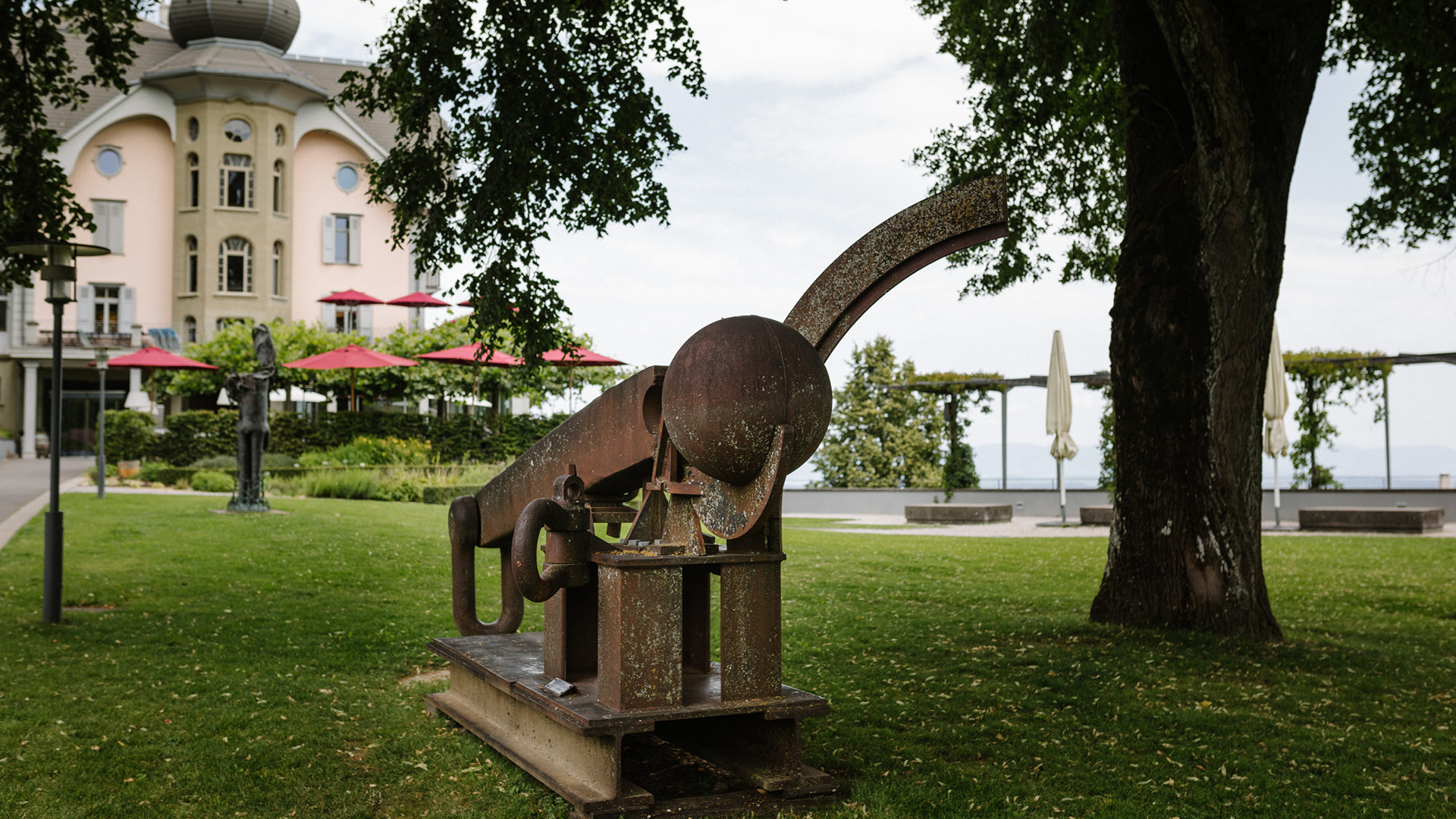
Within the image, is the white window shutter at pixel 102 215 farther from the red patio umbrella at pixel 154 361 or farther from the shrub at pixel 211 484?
the shrub at pixel 211 484

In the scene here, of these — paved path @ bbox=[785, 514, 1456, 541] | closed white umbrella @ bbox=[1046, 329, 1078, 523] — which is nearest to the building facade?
paved path @ bbox=[785, 514, 1456, 541]

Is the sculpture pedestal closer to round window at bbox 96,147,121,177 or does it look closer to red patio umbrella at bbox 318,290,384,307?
red patio umbrella at bbox 318,290,384,307

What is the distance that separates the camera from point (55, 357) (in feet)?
30.7

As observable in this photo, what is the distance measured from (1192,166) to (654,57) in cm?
475

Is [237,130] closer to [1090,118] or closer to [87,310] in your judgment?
[87,310]

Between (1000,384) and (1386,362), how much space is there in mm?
8056

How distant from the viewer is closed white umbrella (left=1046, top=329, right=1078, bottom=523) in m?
19.9

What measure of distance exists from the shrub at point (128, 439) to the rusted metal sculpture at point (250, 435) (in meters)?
12.4

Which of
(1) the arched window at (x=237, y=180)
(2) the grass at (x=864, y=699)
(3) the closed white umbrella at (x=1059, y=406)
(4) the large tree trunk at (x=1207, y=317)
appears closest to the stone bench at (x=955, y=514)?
(3) the closed white umbrella at (x=1059, y=406)

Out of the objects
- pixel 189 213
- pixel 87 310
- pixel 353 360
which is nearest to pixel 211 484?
pixel 353 360

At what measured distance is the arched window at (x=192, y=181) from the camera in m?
39.6

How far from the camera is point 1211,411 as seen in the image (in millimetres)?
8008

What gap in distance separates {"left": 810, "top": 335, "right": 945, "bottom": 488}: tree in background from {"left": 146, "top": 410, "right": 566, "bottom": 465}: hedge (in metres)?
8.57

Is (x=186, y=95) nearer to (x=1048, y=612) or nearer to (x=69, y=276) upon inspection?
(x=69, y=276)
